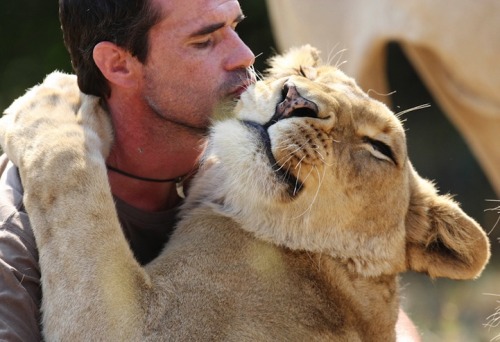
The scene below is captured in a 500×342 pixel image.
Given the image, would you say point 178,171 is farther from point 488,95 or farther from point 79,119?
point 488,95

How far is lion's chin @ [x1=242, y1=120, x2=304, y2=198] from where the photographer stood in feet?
9.75

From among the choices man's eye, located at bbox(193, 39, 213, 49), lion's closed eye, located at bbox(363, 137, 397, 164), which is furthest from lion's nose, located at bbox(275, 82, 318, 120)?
man's eye, located at bbox(193, 39, 213, 49)

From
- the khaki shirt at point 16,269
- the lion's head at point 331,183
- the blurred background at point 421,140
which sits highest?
the lion's head at point 331,183

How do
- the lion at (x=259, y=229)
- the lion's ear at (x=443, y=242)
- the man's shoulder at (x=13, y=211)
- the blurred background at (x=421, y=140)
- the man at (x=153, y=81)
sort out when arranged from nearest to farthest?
the lion at (x=259, y=229) < the man's shoulder at (x=13, y=211) < the lion's ear at (x=443, y=242) < the man at (x=153, y=81) < the blurred background at (x=421, y=140)

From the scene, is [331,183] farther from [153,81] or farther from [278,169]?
[153,81]

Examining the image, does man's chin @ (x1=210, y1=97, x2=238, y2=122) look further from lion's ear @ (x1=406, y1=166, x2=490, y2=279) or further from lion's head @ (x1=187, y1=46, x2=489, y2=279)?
lion's ear @ (x1=406, y1=166, x2=490, y2=279)

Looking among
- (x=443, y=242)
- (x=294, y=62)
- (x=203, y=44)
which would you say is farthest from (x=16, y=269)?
(x=443, y=242)

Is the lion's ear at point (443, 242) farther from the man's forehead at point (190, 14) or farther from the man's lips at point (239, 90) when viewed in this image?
the man's forehead at point (190, 14)

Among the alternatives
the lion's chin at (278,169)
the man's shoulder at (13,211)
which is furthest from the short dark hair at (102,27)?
the lion's chin at (278,169)

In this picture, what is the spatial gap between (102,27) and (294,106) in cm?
95

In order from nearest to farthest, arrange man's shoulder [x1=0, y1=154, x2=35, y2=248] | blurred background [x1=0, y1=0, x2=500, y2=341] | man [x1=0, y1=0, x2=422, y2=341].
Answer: man's shoulder [x1=0, y1=154, x2=35, y2=248] < man [x1=0, y1=0, x2=422, y2=341] < blurred background [x1=0, y1=0, x2=500, y2=341]

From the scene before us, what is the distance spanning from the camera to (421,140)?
897 cm

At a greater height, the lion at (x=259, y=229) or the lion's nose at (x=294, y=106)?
the lion's nose at (x=294, y=106)

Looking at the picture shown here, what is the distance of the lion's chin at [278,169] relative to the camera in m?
2.97
